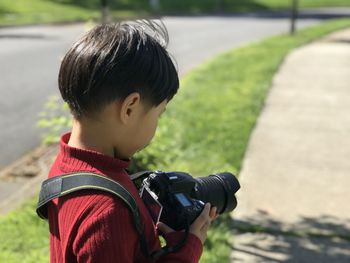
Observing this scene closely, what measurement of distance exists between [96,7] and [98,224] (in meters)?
32.2

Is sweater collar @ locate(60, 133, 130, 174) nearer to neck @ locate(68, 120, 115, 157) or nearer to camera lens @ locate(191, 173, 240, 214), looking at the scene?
neck @ locate(68, 120, 115, 157)

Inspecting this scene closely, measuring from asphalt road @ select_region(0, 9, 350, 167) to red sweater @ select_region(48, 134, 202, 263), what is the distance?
11.6ft

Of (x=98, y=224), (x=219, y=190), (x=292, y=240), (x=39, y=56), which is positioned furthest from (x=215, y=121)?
(x=39, y=56)

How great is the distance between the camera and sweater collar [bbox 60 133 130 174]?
147cm

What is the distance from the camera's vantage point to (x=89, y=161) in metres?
1.47

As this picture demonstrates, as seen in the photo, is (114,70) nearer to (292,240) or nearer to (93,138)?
(93,138)

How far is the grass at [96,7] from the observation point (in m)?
25.4

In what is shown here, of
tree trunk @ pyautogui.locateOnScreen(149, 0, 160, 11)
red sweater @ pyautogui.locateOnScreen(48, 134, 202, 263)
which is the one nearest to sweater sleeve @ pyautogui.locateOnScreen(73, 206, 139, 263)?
red sweater @ pyautogui.locateOnScreen(48, 134, 202, 263)

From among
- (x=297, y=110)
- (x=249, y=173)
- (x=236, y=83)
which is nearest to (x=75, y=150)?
(x=249, y=173)

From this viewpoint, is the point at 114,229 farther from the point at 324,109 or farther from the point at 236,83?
the point at 236,83

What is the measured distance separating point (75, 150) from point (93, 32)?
1.01 feet

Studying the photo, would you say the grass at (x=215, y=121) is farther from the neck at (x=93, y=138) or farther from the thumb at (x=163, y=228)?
the neck at (x=93, y=138)

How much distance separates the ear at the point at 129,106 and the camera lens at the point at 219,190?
17.0 inches

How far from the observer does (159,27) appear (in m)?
1.69
